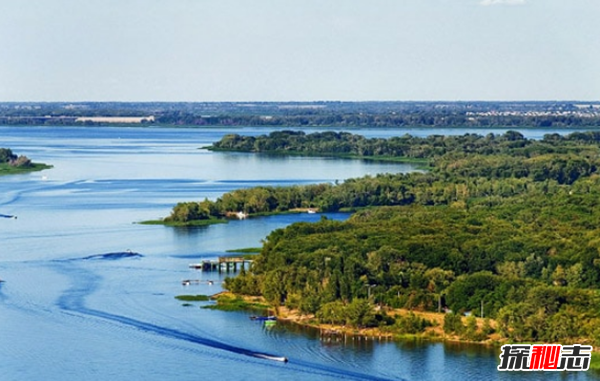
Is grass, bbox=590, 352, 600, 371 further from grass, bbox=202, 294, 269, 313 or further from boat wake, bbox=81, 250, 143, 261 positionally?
boat wake, bbox=81, 250, 143, 261

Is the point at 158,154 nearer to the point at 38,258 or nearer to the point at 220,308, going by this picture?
the point at 38,258

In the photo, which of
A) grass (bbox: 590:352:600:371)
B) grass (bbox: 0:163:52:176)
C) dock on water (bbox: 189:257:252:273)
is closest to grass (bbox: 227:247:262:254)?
dock on water (bbox: 189:257:252:273)

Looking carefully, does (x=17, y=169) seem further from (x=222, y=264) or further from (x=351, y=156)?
(x=222, y=264)

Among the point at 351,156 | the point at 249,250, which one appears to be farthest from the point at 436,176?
the point at 351,156

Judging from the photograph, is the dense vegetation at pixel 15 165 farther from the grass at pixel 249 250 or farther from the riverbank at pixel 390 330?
the riverbank at pixel 390 330

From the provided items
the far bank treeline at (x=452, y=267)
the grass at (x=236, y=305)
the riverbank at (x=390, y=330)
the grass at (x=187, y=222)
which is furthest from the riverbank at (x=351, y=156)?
the riverbank at (x=390, y=330)
